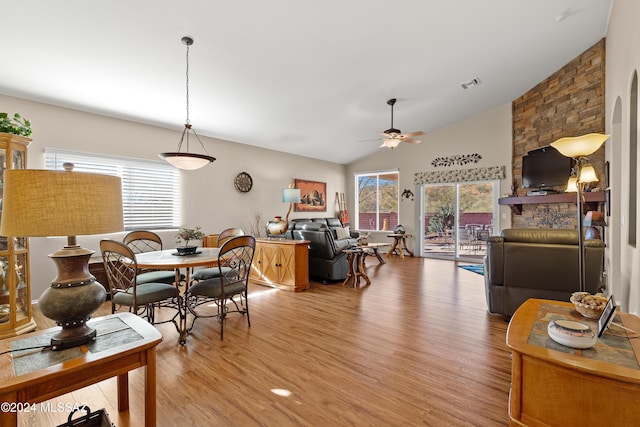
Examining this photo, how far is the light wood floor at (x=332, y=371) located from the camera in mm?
1800

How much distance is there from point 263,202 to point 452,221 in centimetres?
481

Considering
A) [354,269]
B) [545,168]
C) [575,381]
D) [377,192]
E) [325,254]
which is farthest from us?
[377,192]

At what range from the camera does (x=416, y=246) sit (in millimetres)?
8039

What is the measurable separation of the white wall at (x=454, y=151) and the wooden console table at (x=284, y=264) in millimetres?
4437

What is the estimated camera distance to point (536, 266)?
10.0 feet

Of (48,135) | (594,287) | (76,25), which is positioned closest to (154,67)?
(76,25)

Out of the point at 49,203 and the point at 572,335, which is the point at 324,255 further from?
the point at 49,203

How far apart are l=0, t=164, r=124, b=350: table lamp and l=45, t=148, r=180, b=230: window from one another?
3.68m

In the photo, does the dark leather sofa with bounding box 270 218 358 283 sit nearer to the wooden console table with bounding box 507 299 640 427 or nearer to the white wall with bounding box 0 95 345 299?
the white wall with bounding box 0 95 345 299

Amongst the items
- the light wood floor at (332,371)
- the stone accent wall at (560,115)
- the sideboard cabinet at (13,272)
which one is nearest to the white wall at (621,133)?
the stone accent wall at (560,115)

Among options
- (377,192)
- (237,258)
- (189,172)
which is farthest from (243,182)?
(377,192)

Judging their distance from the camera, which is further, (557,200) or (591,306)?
(557,200)

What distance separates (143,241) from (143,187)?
2.98 feet

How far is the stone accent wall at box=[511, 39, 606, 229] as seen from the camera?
187 inches
